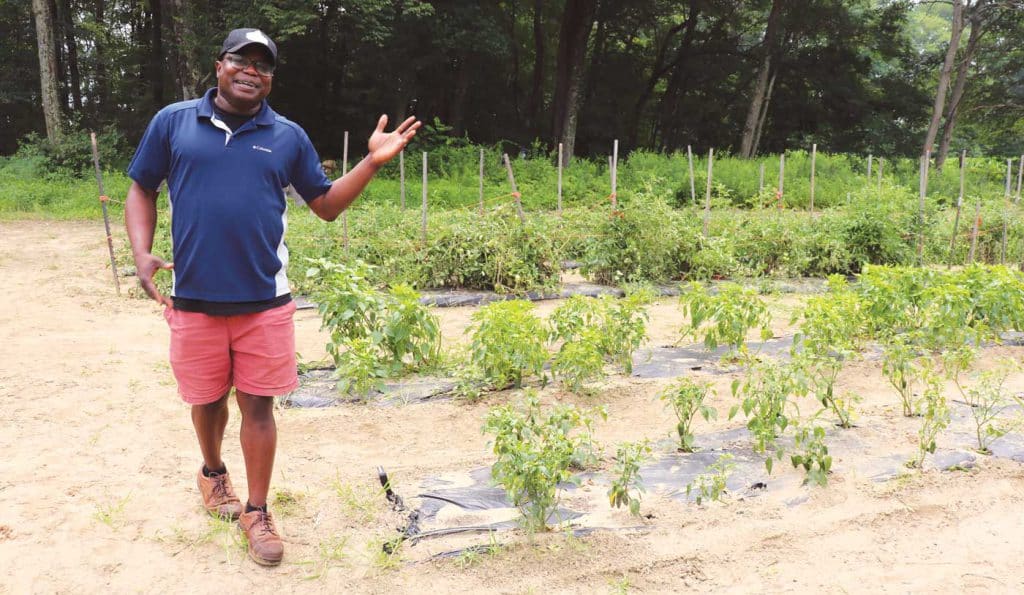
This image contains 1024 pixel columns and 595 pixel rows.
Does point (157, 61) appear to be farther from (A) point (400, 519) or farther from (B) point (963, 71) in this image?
(A) point (400, 519)

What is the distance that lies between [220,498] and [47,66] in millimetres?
16985

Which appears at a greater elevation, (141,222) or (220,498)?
(141,222)

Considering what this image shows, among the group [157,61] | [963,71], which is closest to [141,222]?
[157,61]

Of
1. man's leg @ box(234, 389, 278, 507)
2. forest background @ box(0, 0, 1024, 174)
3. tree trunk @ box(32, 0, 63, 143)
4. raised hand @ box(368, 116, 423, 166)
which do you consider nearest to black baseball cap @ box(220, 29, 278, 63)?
raised hand @ box(368, 116, 423, 166)

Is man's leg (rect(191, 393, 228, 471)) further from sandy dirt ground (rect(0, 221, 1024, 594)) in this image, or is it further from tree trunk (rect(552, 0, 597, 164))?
tree trunk (rect(552, 0, 597, 164))

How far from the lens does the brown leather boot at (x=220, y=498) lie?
3.17 meters

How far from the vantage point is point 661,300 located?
25.8 feet

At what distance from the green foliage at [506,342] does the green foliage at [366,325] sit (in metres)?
0.42

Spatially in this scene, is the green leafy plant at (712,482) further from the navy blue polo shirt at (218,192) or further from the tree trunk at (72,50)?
the tree trunk at (72,50)

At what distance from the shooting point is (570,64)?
64.3ft

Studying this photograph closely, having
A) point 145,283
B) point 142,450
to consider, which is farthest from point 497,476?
point 142,450

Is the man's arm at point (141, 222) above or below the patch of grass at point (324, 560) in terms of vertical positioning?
above

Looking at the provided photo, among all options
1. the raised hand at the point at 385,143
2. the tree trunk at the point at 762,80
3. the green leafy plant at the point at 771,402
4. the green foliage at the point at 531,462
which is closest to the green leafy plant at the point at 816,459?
the green leafy plant at the point at 771,402

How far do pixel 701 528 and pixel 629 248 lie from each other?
5497 mm
